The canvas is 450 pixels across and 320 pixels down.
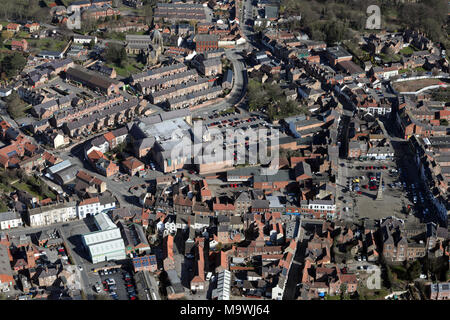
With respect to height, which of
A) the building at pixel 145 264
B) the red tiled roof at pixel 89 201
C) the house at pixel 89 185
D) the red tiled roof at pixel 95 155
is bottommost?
the building at pixel 145 264

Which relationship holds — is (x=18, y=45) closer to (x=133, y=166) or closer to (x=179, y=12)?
(x=179, y=12)

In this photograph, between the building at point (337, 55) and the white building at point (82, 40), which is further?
the white building at point (82, 40)

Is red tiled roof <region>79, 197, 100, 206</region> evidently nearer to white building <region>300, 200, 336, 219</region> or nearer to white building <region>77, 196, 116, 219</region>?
white building <region>77, 196, 116, 219</region>

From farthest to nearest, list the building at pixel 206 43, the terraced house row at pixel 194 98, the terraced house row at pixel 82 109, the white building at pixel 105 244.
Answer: the building at pixel 206 43 < the terraced house row at pixel 194 98 < the terraced house row at pixel 82 109 < the white building at pixel 105 244

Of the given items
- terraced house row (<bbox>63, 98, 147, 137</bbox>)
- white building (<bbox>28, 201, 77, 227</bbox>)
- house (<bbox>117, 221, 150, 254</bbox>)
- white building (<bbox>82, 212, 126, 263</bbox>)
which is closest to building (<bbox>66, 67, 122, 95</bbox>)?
terraced house row (<bbox>63, 98, 147, 137</bbox>)

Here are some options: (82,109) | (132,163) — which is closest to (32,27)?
(82,109)

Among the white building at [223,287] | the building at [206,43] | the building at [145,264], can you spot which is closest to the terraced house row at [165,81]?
the building at [206,43]

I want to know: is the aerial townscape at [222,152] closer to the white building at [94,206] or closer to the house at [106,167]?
the white building at [94,206]

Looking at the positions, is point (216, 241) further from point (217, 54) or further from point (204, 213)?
point (217, 54)
